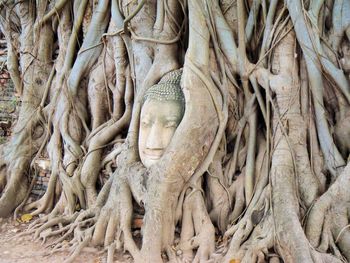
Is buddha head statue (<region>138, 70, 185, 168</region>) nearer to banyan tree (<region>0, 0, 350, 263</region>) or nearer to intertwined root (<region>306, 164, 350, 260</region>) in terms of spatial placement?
banyan tree (<region>0, 0, 350, 263</region>)

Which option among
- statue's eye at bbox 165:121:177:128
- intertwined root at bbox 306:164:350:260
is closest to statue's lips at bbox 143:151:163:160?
statue's eye at bbox 165:121:177:128

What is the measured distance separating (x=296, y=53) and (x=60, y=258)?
2.37m

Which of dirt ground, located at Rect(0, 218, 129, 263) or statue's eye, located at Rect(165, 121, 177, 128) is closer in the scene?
dirt ground, located at Rect(0, 218, 129, 263)

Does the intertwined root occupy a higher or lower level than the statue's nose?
lower

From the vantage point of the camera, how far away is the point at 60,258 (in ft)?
9.43

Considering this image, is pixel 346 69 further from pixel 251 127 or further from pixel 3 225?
pixel 3 225

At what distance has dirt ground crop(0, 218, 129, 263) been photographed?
2.84 meters

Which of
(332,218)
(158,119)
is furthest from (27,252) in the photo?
(332,218)

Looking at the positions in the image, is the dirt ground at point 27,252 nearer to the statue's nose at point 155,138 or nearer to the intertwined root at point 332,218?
the statue's nose at point 155,138

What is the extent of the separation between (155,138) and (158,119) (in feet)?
0.49

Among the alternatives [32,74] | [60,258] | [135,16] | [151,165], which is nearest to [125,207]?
[151,165]

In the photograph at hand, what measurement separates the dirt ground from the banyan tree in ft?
0.23

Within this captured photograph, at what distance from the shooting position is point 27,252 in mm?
3025

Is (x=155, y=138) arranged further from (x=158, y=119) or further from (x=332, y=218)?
(x=332, y=218)
